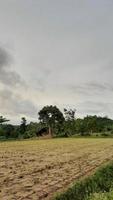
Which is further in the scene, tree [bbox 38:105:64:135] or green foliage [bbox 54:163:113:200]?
tree [bbox 38:105:64:135]

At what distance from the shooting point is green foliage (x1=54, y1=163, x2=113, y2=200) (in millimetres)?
10816

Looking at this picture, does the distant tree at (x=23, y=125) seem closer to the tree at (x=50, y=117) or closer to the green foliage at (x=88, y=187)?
the tree at (x=50, y=117)

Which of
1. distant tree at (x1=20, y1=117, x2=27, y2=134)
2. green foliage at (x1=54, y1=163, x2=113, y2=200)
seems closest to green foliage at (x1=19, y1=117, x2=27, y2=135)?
distant tree at (x1=20, y1=117, x2=27, y2=134)

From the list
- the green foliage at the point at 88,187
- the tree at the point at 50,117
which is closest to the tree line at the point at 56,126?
the tree at the point at 50,117

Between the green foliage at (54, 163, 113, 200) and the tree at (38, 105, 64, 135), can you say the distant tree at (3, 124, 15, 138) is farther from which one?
the green foliage at (54, 163, 113, 200)

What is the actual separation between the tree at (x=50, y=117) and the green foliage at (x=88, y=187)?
4688 inches

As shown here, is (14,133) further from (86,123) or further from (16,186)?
(16,186)

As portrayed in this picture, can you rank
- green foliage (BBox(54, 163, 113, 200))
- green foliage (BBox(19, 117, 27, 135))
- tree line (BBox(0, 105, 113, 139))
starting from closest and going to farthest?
green foliage (BBox(54, 163, 113, 200)) < tree line (BBox(0, 105, 113, 139)) < green foliage (BBox(19, 117, 27, 135))

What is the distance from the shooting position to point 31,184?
13508mm

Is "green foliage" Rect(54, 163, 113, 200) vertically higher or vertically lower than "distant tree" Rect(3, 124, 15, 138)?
lower

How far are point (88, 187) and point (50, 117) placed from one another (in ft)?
410

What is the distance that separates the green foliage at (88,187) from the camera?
10.8 meters

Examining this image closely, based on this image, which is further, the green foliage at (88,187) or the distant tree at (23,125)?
the distant tree at (23,125)

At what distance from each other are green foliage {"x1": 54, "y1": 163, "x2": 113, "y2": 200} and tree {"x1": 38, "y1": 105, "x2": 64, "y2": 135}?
4688 inches
